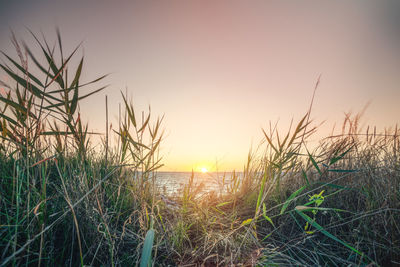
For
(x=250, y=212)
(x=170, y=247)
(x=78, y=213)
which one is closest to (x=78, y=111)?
(x=78, y=213)

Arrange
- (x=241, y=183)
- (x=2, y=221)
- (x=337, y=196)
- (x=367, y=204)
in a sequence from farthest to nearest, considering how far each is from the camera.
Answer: (x=241, y=183), (x=337, y=196), (x=367, y=204), (x=2, y=221)

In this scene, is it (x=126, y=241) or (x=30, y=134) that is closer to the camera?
(x=30, y=134)

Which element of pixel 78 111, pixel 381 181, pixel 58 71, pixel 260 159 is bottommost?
pixel 381 181

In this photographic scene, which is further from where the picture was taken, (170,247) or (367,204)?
(367,204)

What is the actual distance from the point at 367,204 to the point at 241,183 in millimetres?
1129

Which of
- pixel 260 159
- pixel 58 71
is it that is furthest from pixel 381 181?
pixel 58 71

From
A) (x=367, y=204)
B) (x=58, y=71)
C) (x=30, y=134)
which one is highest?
(x=58, y=71)

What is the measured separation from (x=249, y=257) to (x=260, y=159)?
135 cm

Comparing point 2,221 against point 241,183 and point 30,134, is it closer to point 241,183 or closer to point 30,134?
point 30,134

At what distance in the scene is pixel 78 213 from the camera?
1108mm

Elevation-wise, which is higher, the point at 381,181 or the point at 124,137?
the point at 124,137

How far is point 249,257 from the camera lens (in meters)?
1.13

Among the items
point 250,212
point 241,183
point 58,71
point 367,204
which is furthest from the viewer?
point 241,183

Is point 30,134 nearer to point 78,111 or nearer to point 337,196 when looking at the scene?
point 78,111
